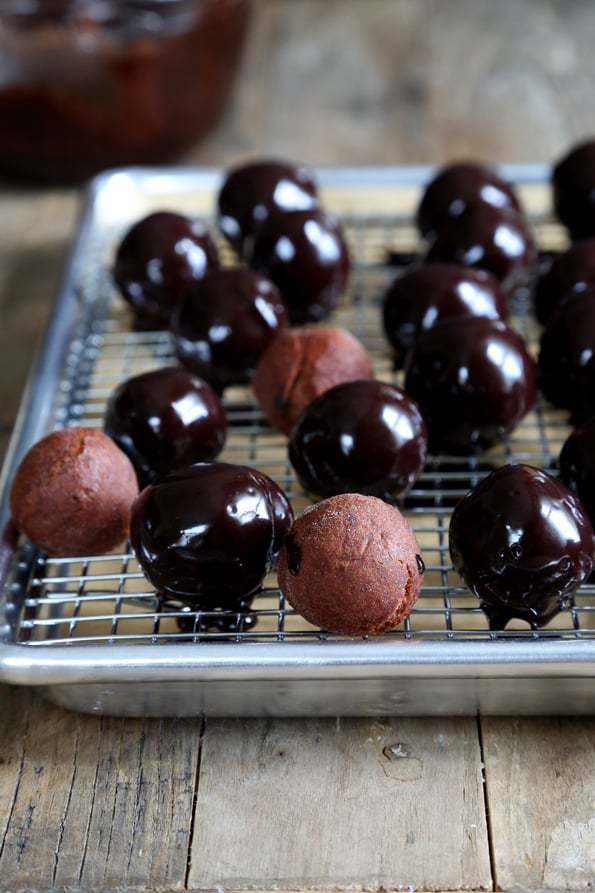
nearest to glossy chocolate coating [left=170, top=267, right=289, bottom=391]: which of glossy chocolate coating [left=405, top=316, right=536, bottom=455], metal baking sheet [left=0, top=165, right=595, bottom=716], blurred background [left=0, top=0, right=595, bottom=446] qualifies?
metal baking sheet [left=0, top=165, right=595, bottom=716]

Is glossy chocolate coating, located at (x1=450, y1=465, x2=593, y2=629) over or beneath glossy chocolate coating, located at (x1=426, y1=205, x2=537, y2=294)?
over

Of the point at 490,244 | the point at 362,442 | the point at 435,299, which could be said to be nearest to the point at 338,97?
the point at 490,244

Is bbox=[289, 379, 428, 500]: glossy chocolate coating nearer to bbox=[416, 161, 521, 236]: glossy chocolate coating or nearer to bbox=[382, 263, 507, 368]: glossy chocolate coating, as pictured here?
bbox=[382, 263, 507, 368]: glossy chocolate coating

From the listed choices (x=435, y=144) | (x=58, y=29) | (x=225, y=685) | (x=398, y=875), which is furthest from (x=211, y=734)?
(x=435, y=144)

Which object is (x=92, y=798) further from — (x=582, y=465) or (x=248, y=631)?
(x=582, y=465)

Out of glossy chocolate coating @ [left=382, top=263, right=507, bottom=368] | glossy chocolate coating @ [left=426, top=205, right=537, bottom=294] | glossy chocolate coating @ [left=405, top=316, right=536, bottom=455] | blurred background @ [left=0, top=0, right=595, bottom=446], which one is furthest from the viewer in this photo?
blurred background @ [left=0, top=0, right=595, bottom=446]

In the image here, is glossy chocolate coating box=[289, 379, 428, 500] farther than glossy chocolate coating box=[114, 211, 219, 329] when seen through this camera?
No

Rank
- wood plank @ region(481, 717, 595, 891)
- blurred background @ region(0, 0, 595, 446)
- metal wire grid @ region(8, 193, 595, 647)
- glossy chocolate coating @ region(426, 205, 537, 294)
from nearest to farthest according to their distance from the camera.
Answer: wood plank @ region(481, 717, 595, 891), metal wire grid @ region(8, 193, 595, 647), glossy chocolate coating @ region(426, 205, 537, 294), blurred background @ region(0, 0, 595, 446)
